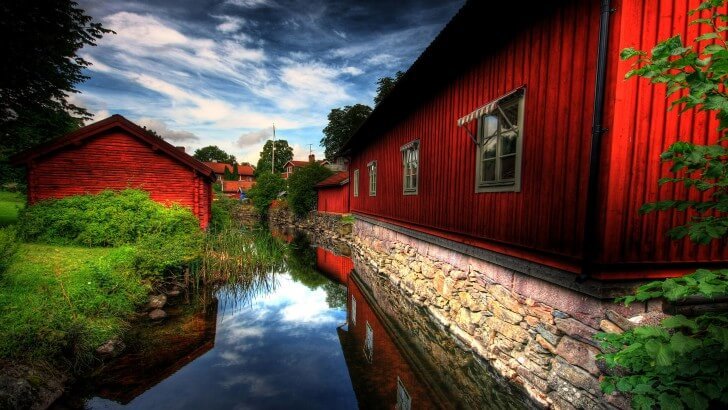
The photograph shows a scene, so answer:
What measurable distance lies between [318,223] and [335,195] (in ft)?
9.73

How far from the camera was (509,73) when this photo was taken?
4.73m

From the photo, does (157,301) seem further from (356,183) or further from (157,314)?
(356,183)

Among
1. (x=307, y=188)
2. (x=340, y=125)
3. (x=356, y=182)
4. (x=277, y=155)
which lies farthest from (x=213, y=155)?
(x=356, y=182)

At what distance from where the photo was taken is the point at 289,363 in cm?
574

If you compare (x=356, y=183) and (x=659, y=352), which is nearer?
(x=659, y=352)

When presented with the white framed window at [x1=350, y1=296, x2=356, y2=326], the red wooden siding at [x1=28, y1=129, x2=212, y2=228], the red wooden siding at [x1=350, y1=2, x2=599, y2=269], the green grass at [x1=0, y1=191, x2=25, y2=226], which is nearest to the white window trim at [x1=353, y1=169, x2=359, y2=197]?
the red wooden siding at [x1=28, y1=129, x2=212, y2=228]

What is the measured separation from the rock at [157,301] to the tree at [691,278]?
8144mm

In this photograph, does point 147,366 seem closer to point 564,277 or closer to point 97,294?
point 97,294

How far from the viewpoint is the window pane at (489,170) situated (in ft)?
16.8

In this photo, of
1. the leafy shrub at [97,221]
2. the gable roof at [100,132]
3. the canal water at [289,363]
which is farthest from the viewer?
the gable roof at [100,132]

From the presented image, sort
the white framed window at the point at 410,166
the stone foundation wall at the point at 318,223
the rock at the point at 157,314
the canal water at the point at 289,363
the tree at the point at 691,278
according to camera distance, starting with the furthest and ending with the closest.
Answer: the stone foundation wall at the point at 318,223 → the white framed window at the point at 410,166 → the rock at the point at 157,314 → the canal water at the point at 289,363 → the tree at the point at 691,278

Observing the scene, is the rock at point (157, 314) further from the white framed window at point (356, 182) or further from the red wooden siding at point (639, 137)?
the white framed window at point (356, 182)

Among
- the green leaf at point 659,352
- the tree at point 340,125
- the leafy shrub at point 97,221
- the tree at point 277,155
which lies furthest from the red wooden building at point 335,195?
the tree at point 277,155

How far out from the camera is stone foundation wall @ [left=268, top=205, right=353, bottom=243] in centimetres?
1873
